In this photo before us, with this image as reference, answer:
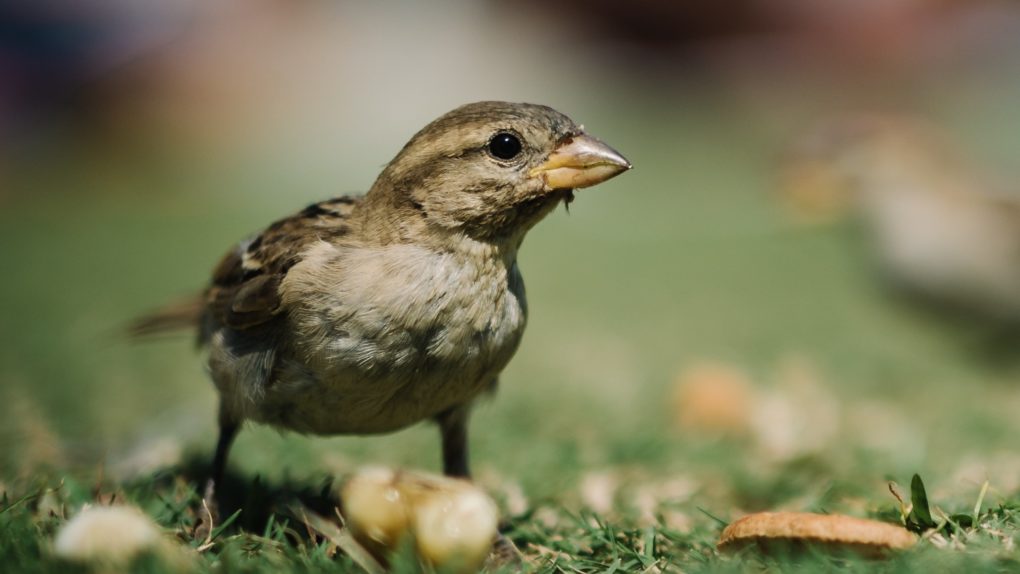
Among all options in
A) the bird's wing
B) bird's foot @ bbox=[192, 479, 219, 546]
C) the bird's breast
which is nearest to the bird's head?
the bird's breast

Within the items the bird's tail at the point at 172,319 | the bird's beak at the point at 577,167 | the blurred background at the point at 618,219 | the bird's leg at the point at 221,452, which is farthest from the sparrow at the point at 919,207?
the bird's leg at the point at 221,452

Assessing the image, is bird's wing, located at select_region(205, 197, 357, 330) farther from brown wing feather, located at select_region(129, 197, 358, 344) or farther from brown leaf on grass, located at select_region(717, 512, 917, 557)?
brown leaf on grass, located at select_region(717, 512, 917, 557)

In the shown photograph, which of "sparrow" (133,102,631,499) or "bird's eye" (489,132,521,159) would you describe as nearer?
"sparrow" (133,102,631,499)

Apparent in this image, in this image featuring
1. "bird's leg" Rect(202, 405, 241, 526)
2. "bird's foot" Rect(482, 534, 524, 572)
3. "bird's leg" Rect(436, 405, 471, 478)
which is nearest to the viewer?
"bird's foot" Rect(482, 534, 524, 572)

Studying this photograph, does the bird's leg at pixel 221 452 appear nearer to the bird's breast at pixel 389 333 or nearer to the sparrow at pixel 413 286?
the sparrow at pixel 413 286

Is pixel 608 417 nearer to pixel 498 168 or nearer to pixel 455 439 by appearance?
pixel 455 439

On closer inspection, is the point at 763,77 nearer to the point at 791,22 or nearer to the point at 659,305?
the point at 791,22

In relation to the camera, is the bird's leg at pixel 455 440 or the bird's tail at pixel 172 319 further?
the bird's tail at pixel 172 319
